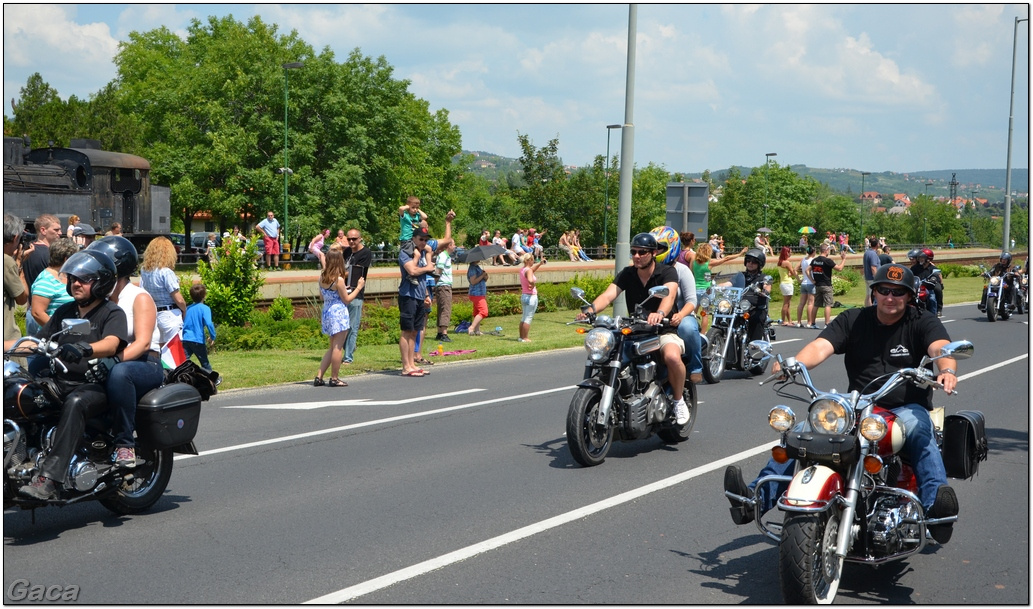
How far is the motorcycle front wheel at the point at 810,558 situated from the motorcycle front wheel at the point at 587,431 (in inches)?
129

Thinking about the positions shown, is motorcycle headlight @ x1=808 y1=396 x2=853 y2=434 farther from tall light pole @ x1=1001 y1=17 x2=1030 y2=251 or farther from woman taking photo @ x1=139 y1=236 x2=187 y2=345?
tall light pole @ x1=1001 y1=17 x2=1030 y2=251

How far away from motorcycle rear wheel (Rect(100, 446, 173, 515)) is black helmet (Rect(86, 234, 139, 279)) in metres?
1.13

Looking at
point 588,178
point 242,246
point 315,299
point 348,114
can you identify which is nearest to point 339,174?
point 348,114

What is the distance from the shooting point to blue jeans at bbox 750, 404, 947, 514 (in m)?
5.54

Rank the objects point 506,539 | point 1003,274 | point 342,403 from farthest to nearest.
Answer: point 1003,274
point 342,403
point 506,539

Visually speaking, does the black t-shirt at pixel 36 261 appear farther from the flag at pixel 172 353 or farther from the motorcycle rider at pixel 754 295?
the motorcycle rider at pixel 754 295

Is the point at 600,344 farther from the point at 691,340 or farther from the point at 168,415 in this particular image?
the point at 168,415

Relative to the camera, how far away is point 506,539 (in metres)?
6.47

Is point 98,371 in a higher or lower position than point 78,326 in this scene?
lower

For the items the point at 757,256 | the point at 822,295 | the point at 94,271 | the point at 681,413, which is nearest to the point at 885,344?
the point at 681,413

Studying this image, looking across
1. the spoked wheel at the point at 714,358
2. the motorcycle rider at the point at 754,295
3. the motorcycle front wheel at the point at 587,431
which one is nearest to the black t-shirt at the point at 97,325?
the motorcycle front wheel at the point at 587,431

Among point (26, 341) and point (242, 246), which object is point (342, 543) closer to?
point (26, 341)

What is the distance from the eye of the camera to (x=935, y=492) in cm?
551

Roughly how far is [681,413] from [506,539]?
10.6 feet
